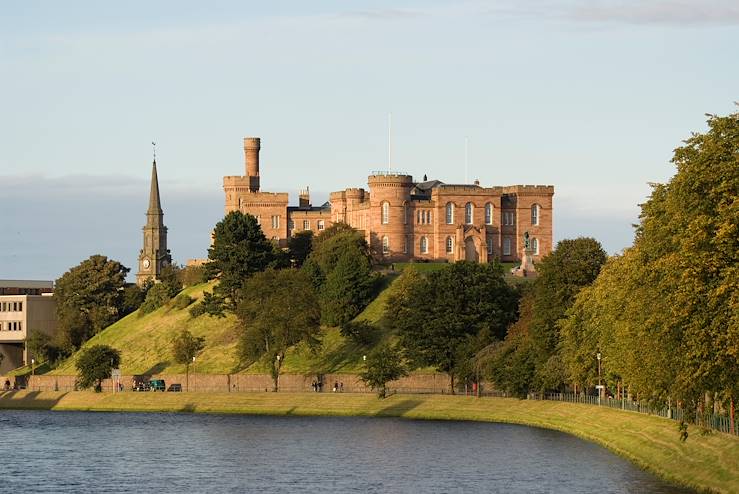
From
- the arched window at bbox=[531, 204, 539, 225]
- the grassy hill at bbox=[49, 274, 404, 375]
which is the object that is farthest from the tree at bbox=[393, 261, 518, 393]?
the arched window at bbox=[531, 204, 539, 225]

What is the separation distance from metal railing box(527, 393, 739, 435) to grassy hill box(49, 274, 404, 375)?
39702 millimetres

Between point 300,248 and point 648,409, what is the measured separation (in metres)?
107

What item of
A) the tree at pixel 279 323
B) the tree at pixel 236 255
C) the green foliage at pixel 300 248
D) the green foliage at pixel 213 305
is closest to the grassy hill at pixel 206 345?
the green foliage at pixel 213 305

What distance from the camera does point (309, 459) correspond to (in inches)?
3536

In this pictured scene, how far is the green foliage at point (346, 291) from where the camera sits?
552ft

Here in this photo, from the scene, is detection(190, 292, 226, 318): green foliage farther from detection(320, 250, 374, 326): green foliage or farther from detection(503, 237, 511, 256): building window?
detection(503, 237, 511, 256): building window

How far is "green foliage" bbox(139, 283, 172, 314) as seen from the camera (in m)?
194

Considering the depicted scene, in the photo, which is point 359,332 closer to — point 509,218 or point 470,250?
point 470,250

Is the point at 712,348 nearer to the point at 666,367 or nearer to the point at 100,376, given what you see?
the point at 666,367

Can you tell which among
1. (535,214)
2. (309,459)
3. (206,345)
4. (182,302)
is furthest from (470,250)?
(309,459)

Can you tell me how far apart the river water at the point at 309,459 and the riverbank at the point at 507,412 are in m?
1.41

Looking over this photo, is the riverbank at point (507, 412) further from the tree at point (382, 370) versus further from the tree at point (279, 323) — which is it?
the tree at point (279, 323)

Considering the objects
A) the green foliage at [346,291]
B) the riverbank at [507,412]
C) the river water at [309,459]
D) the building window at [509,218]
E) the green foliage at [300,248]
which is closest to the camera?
the riverbank at [507,412]

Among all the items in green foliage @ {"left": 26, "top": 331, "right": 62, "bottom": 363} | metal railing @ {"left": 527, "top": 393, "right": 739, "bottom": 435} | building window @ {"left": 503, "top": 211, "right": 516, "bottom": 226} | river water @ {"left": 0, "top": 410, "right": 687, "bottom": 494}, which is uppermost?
building window @ {"left": 503, "top": 211, "right": 516, "bottom": 226}
